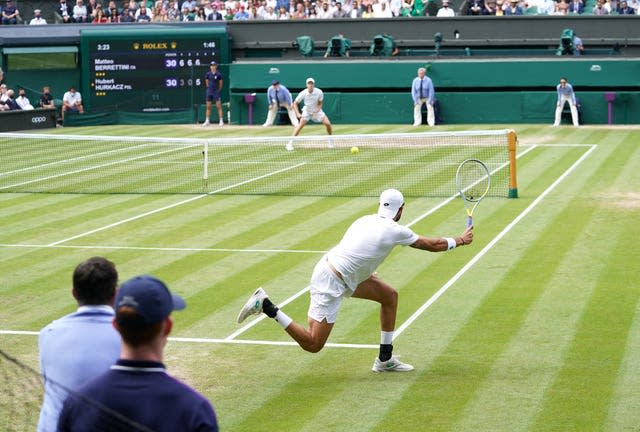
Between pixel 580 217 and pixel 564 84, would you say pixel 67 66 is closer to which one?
pixel 564 84

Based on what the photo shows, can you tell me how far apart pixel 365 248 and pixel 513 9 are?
114 feet

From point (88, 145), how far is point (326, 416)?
2734 cm

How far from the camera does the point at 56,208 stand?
2314 cm

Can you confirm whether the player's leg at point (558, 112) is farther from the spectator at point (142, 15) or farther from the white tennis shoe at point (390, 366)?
the white tennis shoe at point (390, 366)

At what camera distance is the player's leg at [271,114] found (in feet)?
135

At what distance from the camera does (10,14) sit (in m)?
48.4

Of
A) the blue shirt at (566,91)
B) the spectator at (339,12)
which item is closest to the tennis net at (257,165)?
the blue shirt at (566,91)

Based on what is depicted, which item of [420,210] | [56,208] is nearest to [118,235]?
[56,208]

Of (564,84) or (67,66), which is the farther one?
(67,66)

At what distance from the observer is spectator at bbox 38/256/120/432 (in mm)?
5922

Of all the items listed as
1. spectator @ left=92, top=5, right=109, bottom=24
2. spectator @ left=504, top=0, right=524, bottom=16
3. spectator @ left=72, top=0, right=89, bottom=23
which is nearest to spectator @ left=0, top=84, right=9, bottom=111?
spectator @ left=92, top=5, right=109, bottom=24

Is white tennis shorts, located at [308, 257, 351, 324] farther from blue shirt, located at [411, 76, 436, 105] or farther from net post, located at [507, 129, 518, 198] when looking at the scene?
blue shirt, located at [411, 76, 436, 105]

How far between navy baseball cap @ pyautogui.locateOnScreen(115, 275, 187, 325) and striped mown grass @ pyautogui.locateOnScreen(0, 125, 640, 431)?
4.90 metres

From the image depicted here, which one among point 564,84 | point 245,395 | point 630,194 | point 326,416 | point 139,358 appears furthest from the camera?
point 564,84
